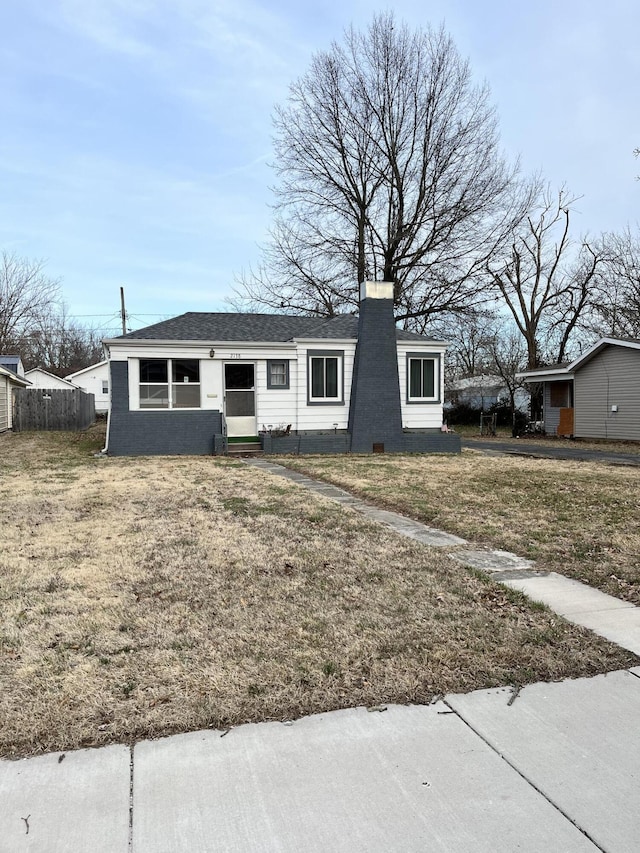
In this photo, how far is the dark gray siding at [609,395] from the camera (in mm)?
19527

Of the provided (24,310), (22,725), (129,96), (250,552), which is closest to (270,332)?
(129,96)

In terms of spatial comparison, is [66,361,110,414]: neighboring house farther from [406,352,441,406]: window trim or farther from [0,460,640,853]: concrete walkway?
[0,460,640,853]: concrete walkway

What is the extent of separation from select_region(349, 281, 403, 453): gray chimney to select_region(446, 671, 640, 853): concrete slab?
516 inches

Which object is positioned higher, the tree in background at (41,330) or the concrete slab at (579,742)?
the tree in background at (41,330)

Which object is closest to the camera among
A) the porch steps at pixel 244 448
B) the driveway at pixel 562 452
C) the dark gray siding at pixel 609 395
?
the driveway at pixel 562 452

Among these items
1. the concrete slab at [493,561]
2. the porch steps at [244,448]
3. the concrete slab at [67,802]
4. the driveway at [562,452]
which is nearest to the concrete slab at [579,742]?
the concrete slab at [67,802]

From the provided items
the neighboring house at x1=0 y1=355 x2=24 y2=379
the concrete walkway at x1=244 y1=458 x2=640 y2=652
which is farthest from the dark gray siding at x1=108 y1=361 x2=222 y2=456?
the neighboring house at x1=0 y1=355 x2=24 y2=379

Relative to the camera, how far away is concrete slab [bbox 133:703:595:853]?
1.80 m

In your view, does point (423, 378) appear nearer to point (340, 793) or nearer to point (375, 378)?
point (375, 378)

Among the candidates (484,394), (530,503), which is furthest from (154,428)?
(484,394)

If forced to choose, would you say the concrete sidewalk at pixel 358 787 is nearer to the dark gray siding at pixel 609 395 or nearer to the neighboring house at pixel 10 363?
the dark gray siding at pixel 609 395

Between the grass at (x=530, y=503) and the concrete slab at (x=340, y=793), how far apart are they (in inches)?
95.6

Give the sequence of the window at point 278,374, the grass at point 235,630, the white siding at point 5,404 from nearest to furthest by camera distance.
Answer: the grass at point 235,630 < the window at point 278,374 < the white siding at point 5,404

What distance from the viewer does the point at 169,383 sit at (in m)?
15.2
